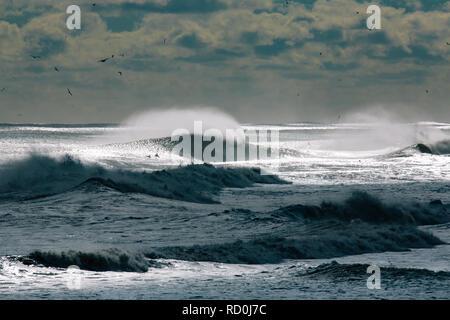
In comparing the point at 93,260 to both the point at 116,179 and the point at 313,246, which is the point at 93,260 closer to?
the point at 313,246

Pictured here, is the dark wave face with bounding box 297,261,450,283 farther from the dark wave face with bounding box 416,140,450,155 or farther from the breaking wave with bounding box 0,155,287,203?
the dark wave face with bounding box 416,140,450,155

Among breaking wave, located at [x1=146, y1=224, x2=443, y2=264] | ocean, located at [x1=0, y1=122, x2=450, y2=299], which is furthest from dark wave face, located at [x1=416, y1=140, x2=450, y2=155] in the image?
breaking wave, located at [x1=146, y1=224, x2=443, y2=264]

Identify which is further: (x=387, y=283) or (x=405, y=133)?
(x=405, y=133)

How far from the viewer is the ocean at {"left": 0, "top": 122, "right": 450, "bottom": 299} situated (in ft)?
48.2

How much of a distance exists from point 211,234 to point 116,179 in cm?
1387

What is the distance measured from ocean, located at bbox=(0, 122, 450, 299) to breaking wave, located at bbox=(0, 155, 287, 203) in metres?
0.09

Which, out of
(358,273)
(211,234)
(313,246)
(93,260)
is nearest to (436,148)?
(211,234)

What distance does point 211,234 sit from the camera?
22016 mm

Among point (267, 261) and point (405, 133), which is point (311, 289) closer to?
point (267, 261)

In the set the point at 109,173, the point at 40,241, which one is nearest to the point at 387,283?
the point at 40,241

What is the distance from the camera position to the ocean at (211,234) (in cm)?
1470

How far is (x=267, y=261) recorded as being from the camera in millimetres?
17953
